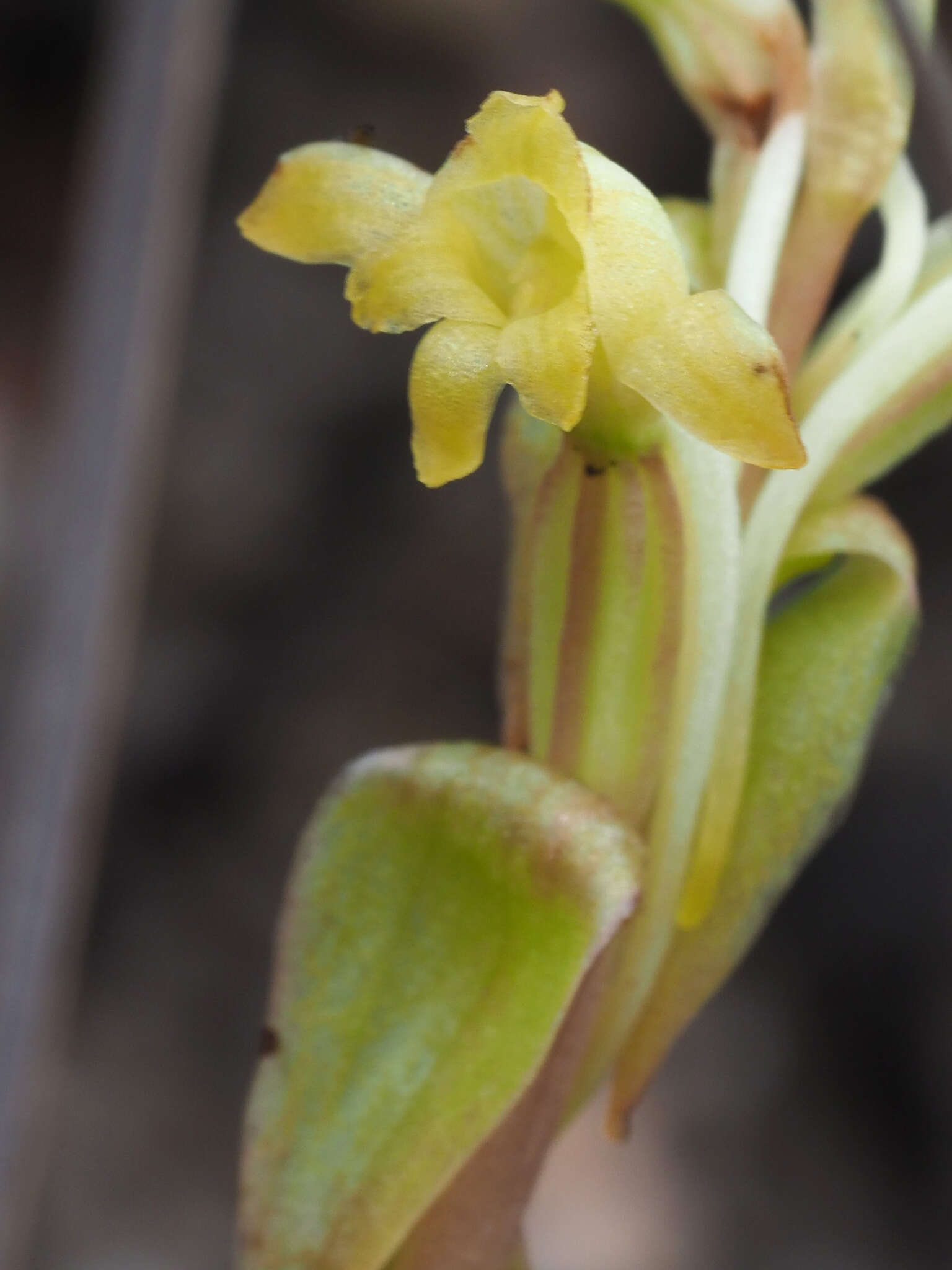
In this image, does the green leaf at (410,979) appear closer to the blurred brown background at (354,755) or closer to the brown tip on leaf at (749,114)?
the brown tip on leaf at (749,114)

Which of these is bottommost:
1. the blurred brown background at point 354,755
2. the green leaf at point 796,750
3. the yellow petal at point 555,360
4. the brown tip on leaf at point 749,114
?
the blurred brown background at point 354,755

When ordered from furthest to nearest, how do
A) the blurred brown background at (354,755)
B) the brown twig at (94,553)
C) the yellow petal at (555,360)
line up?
1. the brown twig at (94,553)
2. the blurred brown background at (354,755)
3. the yellow petal at (555,360)

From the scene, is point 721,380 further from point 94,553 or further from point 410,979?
point 94,553

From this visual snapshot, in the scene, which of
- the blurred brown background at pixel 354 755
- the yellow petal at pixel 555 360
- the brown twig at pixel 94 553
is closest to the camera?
the yellow petal at pixel 555 360

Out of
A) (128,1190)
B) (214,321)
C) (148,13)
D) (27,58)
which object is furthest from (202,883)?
(27,58)

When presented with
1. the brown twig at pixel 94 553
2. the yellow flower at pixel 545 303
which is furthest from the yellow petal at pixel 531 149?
the brown twig at pixel 94 553

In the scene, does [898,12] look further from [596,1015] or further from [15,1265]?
[15,1265]

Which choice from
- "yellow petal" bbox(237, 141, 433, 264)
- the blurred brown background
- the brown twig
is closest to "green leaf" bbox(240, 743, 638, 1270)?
"yellow petal" bbox(237, 141, 433, 264)

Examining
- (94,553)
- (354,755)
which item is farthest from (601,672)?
(94,553)

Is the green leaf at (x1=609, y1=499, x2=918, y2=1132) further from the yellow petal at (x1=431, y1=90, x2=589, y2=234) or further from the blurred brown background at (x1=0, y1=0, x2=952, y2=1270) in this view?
the blurred brown background at (x1=0, y1=0, x2=952, y2=1270)
